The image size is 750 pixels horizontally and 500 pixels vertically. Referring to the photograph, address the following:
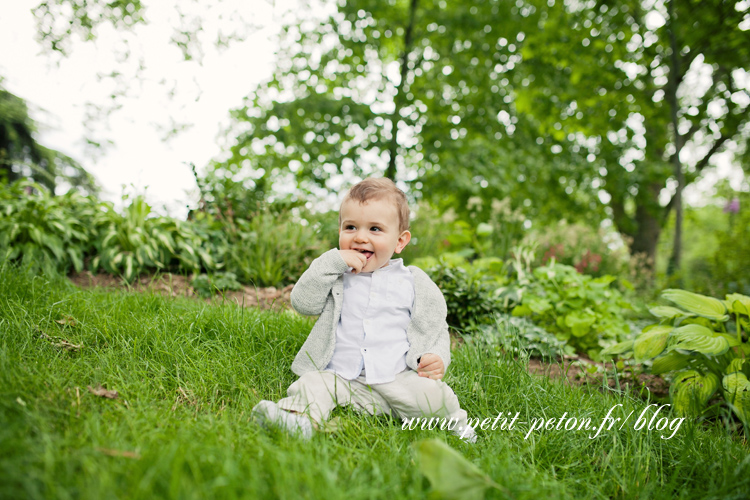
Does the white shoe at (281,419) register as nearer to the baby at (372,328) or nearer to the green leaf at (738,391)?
the baby at (372,328)

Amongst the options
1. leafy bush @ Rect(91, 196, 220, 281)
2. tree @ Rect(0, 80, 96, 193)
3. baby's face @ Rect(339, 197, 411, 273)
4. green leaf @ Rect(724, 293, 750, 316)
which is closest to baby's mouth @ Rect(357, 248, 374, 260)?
baby's face @ Rect(339, 197, 411, 273)

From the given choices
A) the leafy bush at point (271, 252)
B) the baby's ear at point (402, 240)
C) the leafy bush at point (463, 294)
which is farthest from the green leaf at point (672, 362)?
the leafy bush at point (271, 252)

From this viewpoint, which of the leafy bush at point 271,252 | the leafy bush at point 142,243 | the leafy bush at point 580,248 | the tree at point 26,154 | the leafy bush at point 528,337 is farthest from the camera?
the tree at point 26,154

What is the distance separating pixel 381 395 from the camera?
185 cm

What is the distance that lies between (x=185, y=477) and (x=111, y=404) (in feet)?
2.21

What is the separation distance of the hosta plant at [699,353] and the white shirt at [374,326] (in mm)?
1343

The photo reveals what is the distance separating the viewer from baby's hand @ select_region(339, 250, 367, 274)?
1.82 meters

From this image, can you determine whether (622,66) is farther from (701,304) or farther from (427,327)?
→ (427,327)

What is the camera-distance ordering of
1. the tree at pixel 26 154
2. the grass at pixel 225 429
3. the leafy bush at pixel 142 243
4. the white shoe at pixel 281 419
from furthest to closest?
the tree at pixel 26 154 → the leafy bush at pixel 142 243 → the white shoe at pixel 281 419 → the grass at pixel 225 429

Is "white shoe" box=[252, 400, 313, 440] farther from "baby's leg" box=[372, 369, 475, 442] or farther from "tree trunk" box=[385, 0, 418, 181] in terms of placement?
"tree trunk" box=[385, 0, 418, 181]

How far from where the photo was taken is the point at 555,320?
343 centimetres

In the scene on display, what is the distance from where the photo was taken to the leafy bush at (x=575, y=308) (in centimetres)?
318

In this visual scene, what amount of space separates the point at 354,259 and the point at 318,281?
189 millimetres

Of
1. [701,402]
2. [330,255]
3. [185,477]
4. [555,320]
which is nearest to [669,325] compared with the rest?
[701,402]
